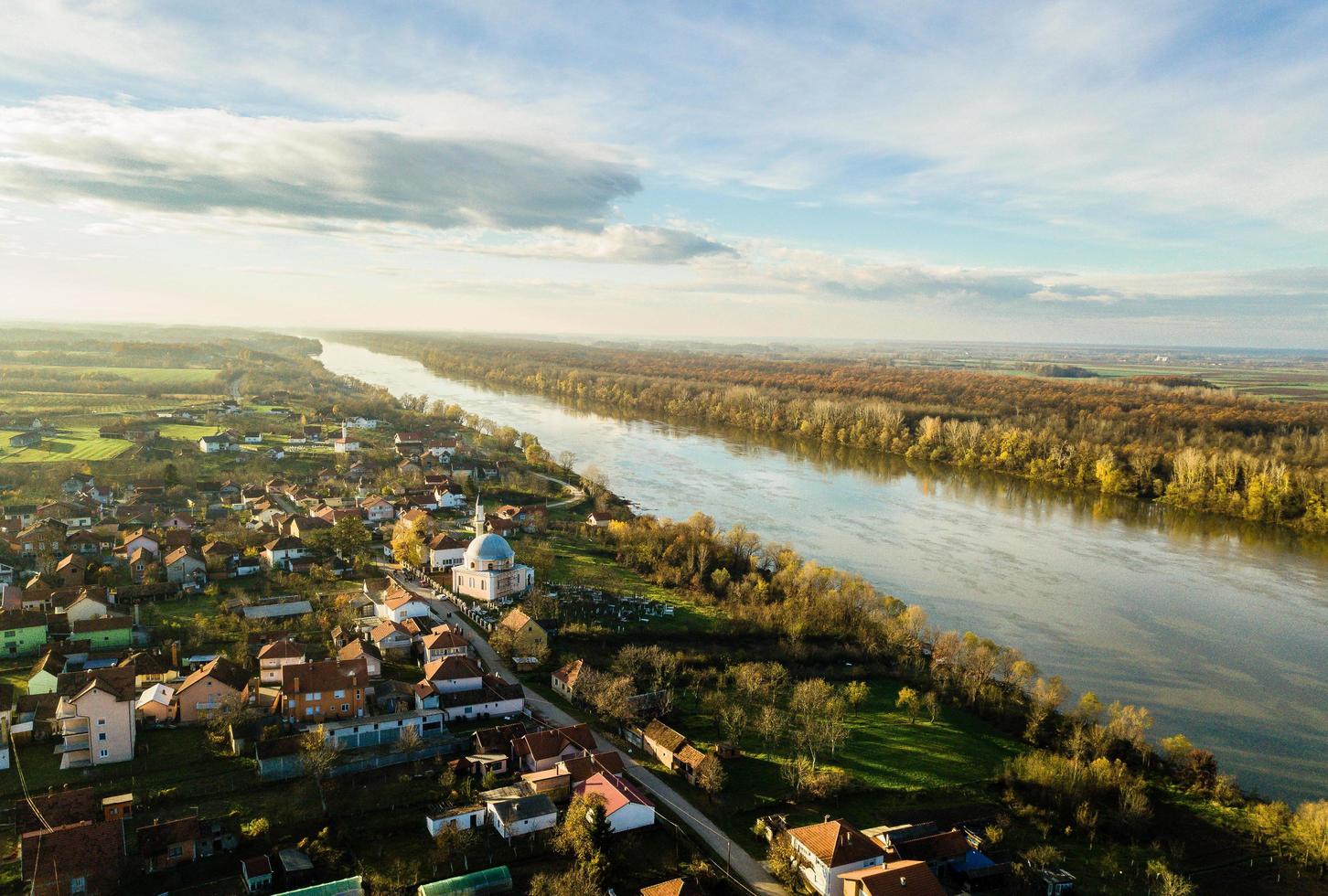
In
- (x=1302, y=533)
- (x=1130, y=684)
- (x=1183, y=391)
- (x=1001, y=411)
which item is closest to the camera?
(x=1130, y=684)

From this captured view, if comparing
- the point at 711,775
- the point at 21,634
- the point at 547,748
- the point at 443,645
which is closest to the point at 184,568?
the point at 21,634

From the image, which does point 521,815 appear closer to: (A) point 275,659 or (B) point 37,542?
(A) point 275,659

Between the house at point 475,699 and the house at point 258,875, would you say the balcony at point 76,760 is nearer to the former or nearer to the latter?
the house at point 258,875

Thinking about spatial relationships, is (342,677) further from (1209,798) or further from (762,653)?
(1209,798)

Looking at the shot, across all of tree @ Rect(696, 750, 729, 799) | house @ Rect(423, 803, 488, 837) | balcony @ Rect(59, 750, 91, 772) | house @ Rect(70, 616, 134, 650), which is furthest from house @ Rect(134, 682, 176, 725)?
tree @ Rect(696, 750, 729, 799)

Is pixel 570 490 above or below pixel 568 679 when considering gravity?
above

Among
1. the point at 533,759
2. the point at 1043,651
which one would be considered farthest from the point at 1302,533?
the point at 533,759
